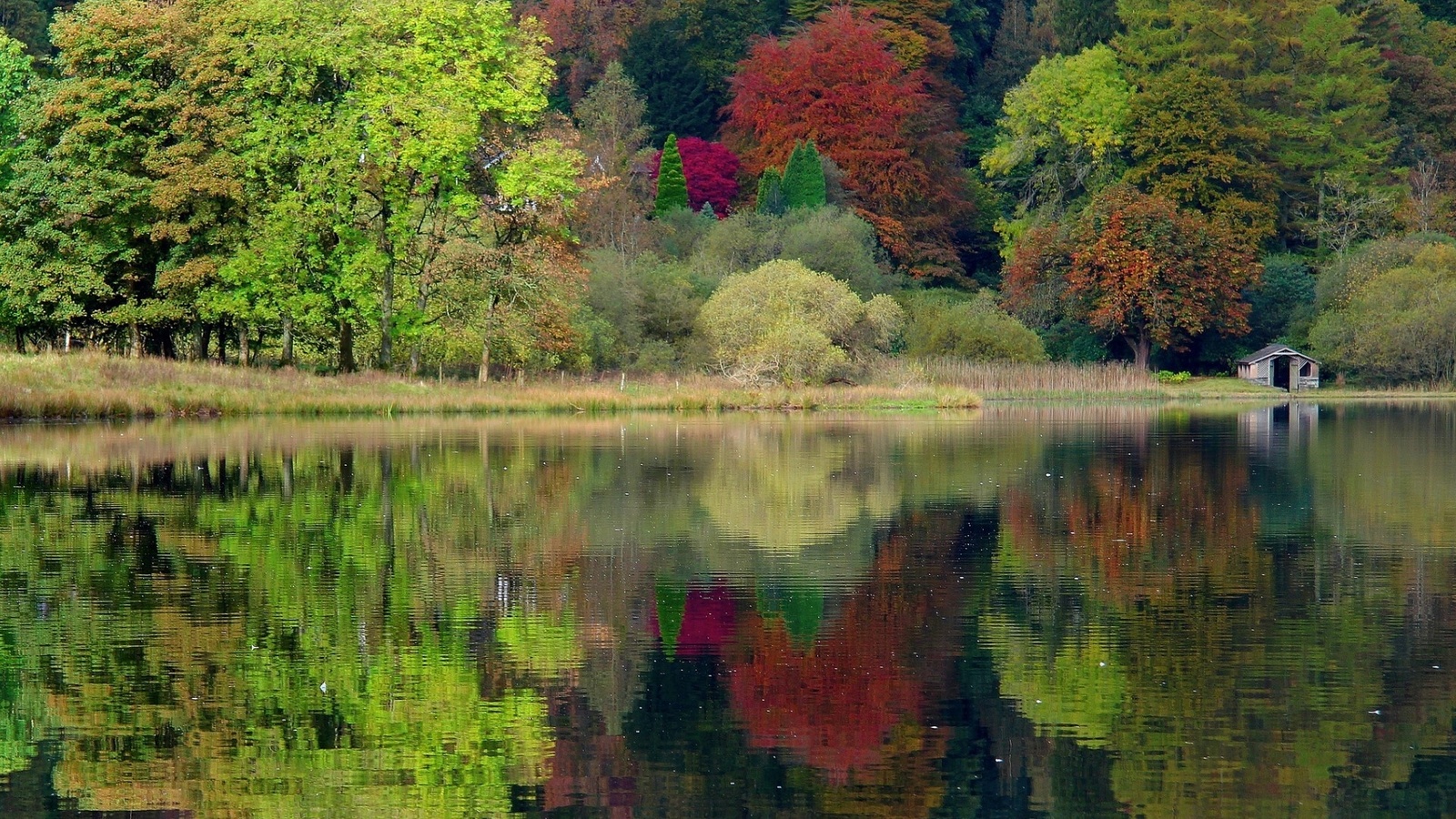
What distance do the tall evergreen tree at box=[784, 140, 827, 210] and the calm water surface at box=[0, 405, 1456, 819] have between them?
52.9m

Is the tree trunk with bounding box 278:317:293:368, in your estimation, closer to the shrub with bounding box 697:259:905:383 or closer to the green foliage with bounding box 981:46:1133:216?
the shrub with bounding box 697:259:905:383

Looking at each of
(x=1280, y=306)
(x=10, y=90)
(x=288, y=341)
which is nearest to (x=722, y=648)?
(x=288, y=341)

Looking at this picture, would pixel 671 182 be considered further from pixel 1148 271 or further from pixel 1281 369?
pixel 1281 369

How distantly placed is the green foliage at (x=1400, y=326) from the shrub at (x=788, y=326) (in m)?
26.0

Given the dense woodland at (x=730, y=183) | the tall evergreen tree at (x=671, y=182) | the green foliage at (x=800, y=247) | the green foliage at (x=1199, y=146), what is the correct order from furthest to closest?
the tall evergreen tree at (x=671, y=182) < the green foliage at (x=1199, y=146) < the green foliage at (x=800, y=247) < the dense woodland at (x=730, y=183)

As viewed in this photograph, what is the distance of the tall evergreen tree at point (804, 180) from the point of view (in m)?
77.2

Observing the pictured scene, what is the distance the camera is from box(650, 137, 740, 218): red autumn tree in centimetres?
8619

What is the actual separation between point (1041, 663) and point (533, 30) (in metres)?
44.7

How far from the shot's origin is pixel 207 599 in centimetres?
1458

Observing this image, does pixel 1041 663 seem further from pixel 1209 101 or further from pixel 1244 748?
pixel 1209 101

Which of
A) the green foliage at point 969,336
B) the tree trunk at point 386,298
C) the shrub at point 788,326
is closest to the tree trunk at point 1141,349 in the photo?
the green foliage at point 969,336

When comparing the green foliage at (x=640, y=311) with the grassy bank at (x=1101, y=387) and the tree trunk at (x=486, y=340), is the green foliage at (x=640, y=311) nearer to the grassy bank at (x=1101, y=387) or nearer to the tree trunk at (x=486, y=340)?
the tree trunk at (x=486, y=340)

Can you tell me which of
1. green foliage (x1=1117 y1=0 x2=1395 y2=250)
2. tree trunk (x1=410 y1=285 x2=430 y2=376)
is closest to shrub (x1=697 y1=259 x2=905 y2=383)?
tree trunk (x1=410 y1=285 x2=430 y2=376)

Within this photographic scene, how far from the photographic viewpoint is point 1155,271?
73.6 metres
